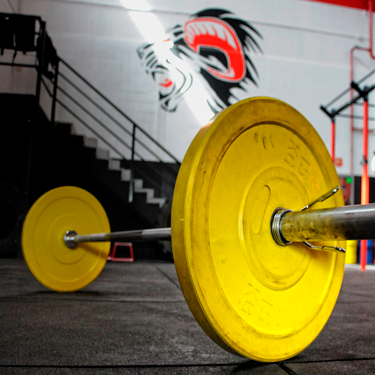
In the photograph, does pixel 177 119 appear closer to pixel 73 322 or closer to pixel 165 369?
pixel 73 322

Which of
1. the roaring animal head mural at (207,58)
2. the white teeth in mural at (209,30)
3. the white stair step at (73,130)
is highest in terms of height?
the white teeth in mural at (209,30)

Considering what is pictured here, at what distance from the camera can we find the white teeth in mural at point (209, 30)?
4.88 metres

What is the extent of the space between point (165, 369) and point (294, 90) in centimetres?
499

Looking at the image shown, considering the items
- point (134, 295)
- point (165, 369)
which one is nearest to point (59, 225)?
point (134, 295)

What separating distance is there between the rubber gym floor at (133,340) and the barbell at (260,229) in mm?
166

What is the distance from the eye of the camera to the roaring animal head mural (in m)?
4.78

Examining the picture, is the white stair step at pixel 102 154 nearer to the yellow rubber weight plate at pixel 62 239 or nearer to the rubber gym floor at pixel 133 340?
the yellow rubber weight plate at pixel 62 239

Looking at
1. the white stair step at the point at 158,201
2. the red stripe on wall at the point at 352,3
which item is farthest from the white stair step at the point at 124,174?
the red stripe on wall at the point at 352,3

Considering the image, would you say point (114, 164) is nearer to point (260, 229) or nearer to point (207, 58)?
point (207, 58)

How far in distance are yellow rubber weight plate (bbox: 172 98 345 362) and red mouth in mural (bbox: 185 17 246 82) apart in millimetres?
4419

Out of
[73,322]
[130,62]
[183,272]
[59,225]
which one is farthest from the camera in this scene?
[130,62]

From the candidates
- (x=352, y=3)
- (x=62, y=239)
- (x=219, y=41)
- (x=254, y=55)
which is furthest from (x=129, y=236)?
(x=352, y=3)

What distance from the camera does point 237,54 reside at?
4965 mm

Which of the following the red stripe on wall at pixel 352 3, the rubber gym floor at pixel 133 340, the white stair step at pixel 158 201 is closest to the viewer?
the rubber gym floor at pixel 133 340
